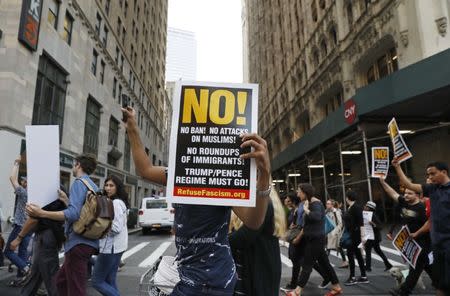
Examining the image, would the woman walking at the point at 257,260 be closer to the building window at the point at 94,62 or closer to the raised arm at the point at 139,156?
the raised arm at the point at 139,156

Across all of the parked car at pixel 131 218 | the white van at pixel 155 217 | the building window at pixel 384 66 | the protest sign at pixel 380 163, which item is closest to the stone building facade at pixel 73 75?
the parked car at pixel 131 218

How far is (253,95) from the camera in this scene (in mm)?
2084

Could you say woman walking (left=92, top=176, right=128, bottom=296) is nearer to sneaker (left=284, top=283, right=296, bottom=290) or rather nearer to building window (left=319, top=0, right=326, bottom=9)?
sneaker (left=284, top=283, right=296, bottom=290)

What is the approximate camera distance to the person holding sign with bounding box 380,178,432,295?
574cm

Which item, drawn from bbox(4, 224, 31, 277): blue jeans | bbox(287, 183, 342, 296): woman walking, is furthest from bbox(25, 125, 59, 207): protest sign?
bbox(4, 224, 31, 277): blue jeans

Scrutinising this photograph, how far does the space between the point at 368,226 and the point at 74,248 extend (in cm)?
733

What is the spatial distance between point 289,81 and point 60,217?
33.9 meters

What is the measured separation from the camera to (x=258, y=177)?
6.70 ft

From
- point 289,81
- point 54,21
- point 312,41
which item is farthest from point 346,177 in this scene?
point 54,21

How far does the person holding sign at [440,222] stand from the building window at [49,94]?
1661 cm

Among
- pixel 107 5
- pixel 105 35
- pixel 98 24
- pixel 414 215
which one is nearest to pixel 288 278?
pixel 414 215

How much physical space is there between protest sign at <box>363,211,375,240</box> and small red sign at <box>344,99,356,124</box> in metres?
7.84

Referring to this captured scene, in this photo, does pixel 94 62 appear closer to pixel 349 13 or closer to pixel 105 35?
pixel 105 35

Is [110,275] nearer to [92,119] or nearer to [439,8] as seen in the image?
[439,8]
